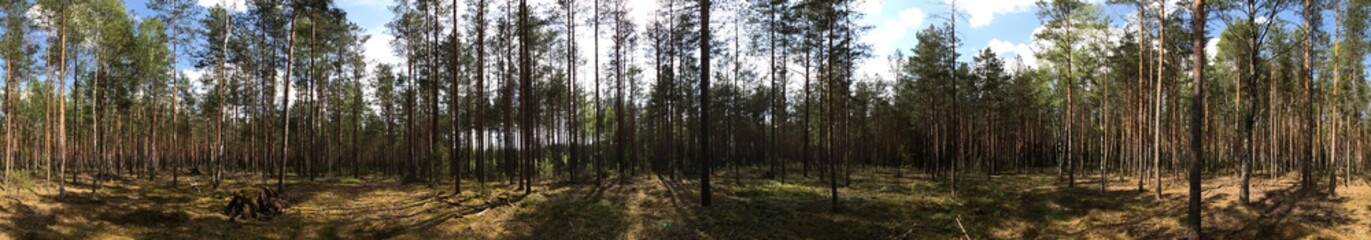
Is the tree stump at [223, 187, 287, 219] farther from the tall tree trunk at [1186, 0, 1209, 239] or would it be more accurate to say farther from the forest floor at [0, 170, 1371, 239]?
the tall tree trunk at [1186, 0, 1209, 239]

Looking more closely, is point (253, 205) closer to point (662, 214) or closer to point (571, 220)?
point (571, 220)

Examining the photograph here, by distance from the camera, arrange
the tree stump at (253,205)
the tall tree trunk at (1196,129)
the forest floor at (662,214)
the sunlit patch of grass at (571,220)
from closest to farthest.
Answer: the tall tree trunk at (1196,129) → the forest floor at (662,214) → the sunlit patch of grass at (571,220) → the tree stump at (253,205)

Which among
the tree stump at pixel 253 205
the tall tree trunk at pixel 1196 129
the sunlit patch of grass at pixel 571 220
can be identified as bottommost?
the sunlit patch of grass at pixel 571 220

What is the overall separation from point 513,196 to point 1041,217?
1728 centimetres

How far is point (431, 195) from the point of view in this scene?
71.6ft

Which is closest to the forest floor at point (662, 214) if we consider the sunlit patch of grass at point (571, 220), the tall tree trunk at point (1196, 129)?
the sunlit patch of grass at point (571, 220)

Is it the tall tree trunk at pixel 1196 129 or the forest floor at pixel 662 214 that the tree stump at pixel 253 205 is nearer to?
the forest floor at pixel 662 214

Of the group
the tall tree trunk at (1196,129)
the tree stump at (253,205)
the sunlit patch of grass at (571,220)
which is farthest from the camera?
the tree stump at (253,205)

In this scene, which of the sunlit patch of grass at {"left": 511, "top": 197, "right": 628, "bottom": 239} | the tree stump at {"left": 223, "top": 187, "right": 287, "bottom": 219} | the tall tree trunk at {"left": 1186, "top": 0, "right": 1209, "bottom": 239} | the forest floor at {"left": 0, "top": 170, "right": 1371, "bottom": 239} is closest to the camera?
the tall tree trunk at {"left": 1186, "top": 0, "right": 1209, "bottom": 239}

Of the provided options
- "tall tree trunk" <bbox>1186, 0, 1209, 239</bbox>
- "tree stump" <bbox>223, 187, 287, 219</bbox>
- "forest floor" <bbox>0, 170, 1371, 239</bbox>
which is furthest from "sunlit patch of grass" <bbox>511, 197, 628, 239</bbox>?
"tall tree trunk" <bbox>1186, 0, 1209, 239</bbox>

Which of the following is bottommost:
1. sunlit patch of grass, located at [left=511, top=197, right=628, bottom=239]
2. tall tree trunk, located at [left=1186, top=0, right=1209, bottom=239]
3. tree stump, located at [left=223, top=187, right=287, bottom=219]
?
sunlit patch of grass, located at [left=511, top=197, right=628, bottom=239]

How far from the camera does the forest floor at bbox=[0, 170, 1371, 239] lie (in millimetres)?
15055

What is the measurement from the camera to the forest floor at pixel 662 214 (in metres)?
15.1

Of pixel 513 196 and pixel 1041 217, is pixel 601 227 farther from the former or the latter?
pixel 1041 217
